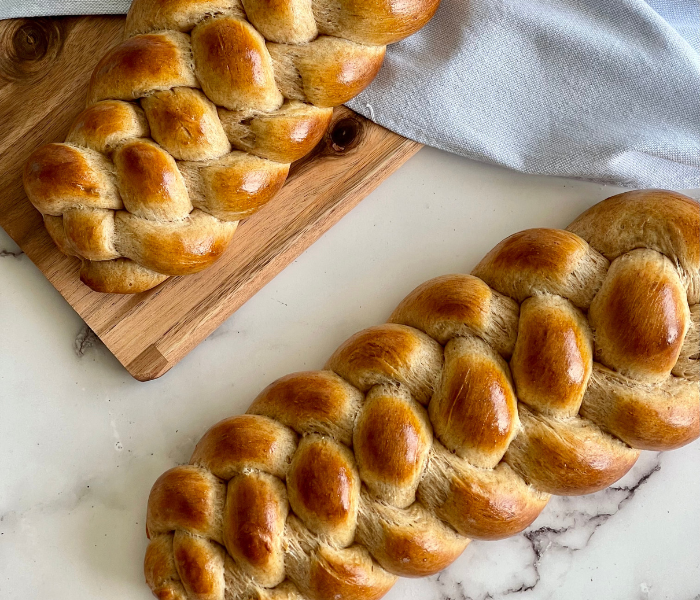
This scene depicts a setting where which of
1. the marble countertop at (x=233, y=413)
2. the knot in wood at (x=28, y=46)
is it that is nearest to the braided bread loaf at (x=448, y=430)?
the marble countertop at (x=233, y=413)

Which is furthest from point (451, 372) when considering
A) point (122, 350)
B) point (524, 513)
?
point (122, 350)

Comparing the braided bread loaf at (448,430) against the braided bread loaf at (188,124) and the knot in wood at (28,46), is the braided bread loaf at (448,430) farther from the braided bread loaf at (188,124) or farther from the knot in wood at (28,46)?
the knot in wood at (28,46)

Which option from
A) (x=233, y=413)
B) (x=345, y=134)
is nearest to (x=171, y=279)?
(x=233, y=413)

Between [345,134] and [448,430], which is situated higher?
[345,134]

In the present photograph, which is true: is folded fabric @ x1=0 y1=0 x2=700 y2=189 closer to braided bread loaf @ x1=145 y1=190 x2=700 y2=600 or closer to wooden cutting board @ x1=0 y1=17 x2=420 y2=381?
wooden cutting board @ x1=0 y1=17 x2=420 y2=381

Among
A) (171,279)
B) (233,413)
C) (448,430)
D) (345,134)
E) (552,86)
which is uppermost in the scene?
(552,86)

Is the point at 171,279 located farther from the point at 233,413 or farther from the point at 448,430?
the point at 448,430
